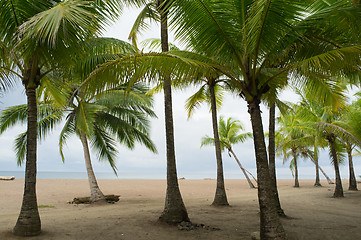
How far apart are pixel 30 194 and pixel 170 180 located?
3.66 metres

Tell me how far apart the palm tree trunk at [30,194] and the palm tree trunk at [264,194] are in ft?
17.0

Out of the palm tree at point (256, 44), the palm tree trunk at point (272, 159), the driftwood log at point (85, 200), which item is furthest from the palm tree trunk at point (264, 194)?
the driftwood log at point (85, 200)

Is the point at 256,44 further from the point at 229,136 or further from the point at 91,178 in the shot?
the point at 229,136

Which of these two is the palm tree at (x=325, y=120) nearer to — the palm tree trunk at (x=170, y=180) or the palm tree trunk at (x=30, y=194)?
the palm tree trunk at (x=170, y=180)

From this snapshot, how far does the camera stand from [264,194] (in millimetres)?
5832

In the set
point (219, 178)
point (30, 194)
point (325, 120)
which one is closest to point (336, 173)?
point (325, 120)

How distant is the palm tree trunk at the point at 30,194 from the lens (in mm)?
6484

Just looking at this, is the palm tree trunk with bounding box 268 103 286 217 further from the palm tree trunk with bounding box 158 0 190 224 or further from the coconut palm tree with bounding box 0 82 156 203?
the coconut palm tree with bounding box 0 82 156 203

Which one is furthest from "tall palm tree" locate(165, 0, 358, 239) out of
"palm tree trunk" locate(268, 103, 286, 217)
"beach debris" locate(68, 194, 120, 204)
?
"beach debris" locate(68, 194, 120, 204)

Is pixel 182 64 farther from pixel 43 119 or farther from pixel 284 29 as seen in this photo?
pixel 43 119

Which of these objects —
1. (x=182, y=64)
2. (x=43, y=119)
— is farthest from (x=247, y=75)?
(x=43, y=119)

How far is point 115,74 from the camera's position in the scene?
5.36 metres

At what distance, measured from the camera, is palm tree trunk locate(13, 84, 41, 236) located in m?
6.48

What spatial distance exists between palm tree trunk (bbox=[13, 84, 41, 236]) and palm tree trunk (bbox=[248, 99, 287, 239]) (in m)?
5.18
